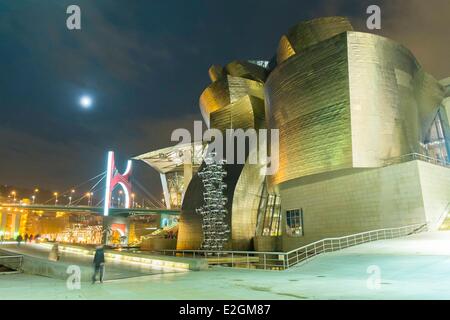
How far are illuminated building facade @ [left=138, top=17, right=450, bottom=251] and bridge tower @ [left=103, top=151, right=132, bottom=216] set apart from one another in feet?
103

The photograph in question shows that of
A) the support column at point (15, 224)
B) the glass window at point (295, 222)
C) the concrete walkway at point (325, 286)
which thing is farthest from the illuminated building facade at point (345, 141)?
the support column at point (15, 224)

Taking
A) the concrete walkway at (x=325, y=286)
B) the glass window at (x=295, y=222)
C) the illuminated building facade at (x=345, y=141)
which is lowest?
the concrete walkway at (x=325, y=286)

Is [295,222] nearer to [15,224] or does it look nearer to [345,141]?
[345,141]

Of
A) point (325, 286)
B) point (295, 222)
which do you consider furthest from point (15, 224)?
point (325, 286)

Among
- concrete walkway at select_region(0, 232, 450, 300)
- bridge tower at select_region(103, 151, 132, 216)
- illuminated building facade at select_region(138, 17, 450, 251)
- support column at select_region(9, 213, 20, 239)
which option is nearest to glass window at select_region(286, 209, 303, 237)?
illuminated building facade at select_region(138, 17, 450, 251)

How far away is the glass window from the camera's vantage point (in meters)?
27.1

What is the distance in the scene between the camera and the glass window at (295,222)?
27087 millimetres

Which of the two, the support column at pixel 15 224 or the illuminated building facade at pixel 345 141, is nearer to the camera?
the illuminated building facade at pixel 345 141

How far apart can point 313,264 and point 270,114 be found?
19.5 metres

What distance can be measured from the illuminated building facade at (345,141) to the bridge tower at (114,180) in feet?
103

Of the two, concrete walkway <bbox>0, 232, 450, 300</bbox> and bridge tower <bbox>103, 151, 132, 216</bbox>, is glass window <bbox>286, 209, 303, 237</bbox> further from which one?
bridge tower <bbox>103, 151, 132, 216</bbox>

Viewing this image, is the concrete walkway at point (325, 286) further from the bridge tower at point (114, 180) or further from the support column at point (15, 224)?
the support column at point (15, 224)

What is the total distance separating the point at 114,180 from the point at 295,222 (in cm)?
4182
